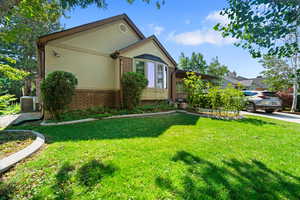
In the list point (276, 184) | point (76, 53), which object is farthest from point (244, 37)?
point (76, 53)

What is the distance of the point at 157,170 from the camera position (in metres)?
2.34

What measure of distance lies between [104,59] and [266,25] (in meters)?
8.36

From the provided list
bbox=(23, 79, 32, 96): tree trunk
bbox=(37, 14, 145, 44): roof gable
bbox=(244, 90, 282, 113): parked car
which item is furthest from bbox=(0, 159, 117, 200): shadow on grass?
bbox=(23, 79, 32, 96): tree trunk

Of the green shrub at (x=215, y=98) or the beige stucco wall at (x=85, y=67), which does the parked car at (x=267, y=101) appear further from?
the beige stucco wall at (x=85, y=67)

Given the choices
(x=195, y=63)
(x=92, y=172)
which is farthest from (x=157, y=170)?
(x=195, y=63)

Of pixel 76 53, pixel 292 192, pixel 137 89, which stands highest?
pixel 76 53

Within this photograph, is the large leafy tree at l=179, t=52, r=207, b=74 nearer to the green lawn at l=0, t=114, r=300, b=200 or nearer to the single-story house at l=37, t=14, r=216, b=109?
the single-story house at l=37, t=14, r=216, b=109

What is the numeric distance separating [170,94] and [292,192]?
32.7 feet

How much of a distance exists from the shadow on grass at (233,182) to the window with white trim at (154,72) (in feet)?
24.8

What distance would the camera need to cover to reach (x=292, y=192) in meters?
1.91

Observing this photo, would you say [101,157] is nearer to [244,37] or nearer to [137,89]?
[244,37]

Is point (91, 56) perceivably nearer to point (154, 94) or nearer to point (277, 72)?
point (154, 94)

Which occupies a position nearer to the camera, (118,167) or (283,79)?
(118,167)

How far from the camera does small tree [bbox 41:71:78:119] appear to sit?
17.9ft
